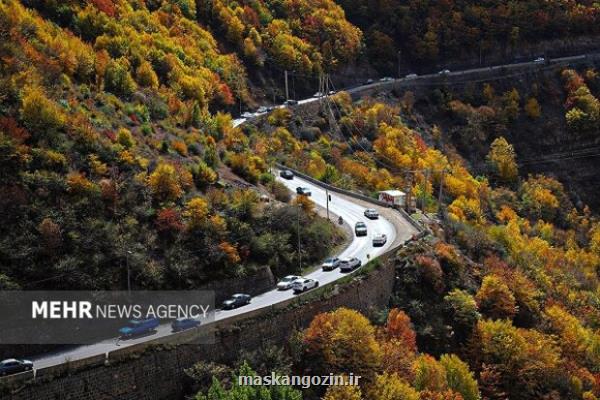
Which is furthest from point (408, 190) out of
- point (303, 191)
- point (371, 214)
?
point (303, 191)

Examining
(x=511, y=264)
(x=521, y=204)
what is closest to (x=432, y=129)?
(x=521, y=204)

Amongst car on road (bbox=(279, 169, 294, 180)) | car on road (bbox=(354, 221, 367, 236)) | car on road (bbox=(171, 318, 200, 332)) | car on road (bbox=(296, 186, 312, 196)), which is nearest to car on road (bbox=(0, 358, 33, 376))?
car on road (bbox=(171, 318, 200, 332))

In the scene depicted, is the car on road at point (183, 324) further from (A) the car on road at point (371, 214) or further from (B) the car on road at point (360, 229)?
(A) the car on road at point (371, 214)

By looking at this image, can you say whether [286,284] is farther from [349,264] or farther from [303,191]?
[303,191]

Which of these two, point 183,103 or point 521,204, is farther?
point 521,204

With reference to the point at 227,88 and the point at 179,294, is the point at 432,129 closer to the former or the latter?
the point at 227,88

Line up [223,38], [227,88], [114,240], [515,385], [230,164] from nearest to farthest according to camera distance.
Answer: [114,240], [515,385], [230,164], [227,88], [223,38]
